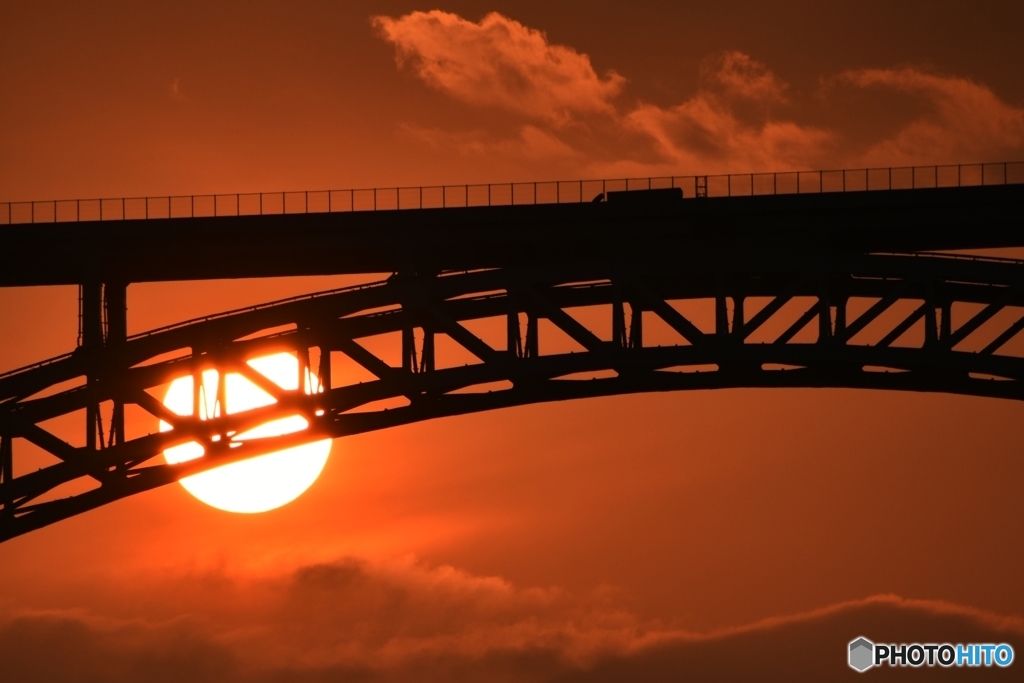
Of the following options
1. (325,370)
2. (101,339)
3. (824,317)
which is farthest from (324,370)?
(824,317)

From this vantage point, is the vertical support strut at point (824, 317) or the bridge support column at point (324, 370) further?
the bridge support column at point (324, 370)

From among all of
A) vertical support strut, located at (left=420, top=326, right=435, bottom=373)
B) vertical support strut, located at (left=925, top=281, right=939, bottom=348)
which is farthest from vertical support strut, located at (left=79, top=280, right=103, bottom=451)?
vertical support strut, located at (left=925, top=281, right=939, bottom=348)

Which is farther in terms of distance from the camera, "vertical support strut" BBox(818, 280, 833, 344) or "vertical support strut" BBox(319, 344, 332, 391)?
"vertical support strut" BBox(319, 344, 332, 391)

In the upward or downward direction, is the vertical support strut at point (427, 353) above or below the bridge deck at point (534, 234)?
below

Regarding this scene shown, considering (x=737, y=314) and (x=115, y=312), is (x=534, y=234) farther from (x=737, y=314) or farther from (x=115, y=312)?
(x=115, y=312)

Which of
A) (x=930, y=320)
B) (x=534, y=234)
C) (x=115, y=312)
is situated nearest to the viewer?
(x=930, y=320)

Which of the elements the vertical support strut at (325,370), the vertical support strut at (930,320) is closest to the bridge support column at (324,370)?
the vertical support strut at (325,370)

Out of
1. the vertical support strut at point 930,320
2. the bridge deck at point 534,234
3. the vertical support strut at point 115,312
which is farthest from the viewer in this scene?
the vertical support strut at point 115,312

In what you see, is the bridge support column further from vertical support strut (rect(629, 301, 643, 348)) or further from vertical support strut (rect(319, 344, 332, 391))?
vertical support strut (rect(629, 301, 643, 348))

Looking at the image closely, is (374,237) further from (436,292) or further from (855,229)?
(855,229)

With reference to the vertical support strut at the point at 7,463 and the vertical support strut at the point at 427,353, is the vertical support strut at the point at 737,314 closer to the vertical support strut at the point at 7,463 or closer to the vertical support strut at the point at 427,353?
the vertical support strut at the point at 427,353

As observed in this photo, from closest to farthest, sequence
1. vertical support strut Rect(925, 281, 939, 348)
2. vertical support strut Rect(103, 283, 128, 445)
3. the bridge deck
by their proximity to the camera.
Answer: vertical support strut Rect(925, 281, 939, 348)
the bridge deck
vertical support strut Rect(103, 283, 128, 445)

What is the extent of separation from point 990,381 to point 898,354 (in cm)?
325

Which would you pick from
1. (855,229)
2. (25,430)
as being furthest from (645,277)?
(25,430)
